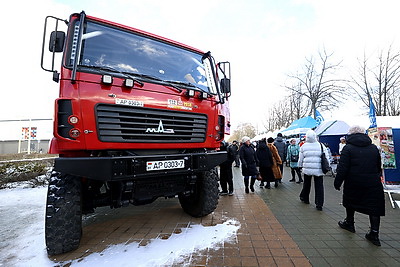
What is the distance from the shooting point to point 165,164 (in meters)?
2.89

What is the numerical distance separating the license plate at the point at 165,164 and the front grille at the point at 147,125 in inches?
11.1

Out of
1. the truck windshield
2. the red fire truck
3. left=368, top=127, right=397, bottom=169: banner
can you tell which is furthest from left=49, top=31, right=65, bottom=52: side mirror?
left=368, top=127, right=397, bottom=169: banner

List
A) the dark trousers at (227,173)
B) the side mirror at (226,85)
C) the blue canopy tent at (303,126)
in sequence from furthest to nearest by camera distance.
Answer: the blue canopy tent at (303,126), the dark trousers at (227,173), the side mirror at (226,85)

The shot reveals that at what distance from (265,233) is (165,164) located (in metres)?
1.96

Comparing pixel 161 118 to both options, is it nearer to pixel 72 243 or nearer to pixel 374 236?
pixel 72 243

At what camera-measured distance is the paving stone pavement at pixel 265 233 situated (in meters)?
2.70

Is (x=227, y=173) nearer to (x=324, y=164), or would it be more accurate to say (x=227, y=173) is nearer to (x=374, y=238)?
(x=324, y=164)

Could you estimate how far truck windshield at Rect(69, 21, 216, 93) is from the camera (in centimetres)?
290

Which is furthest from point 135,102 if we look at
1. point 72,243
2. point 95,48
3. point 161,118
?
point 72,243

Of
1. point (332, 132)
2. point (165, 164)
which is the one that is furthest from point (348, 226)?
point (332, 132)

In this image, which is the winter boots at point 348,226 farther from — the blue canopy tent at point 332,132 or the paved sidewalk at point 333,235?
the blue canopy tent at point 332,132

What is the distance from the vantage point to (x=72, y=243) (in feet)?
9.20

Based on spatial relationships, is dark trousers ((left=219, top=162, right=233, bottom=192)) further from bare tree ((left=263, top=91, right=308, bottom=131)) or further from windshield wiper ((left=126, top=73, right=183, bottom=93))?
bare tree ((left=263, top=91, right=308, bottom=131))

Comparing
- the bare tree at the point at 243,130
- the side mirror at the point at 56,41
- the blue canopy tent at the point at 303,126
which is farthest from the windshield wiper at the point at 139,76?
the bare tree at the point at 243,130
